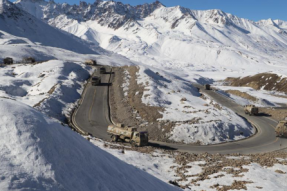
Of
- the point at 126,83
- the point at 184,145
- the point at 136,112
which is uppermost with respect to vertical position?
the point at 126,83

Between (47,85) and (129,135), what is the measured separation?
2832 cm

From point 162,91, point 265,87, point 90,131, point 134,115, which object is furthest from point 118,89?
point 265,87

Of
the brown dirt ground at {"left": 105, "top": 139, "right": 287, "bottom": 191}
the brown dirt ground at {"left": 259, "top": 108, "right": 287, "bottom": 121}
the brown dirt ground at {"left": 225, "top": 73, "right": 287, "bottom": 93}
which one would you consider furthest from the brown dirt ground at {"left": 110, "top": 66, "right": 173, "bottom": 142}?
the brown dirt ground at {"left": 225, "top": 73, "right": 287, "bottom": 93}

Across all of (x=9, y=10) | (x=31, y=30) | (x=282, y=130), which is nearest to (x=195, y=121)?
(x=282, y=130)

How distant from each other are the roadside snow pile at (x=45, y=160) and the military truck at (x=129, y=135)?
49.0ft

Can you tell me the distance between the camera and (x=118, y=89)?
54812 millimetres

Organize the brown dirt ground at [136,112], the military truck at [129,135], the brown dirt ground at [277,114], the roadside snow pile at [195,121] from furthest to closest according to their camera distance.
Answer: the brown dirt ground at [277,114]
the brown dirt ground at [136,112]
the roadside snow pile at [195,121]
the military truck at [129,135]

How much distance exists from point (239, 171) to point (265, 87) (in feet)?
286

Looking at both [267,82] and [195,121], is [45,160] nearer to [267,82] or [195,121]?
[195,121]

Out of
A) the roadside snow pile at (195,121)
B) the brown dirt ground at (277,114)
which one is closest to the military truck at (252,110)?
the brown dirt ground at (277,114)

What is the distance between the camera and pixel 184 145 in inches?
1245

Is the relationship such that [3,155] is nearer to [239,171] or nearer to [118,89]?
[239,171]

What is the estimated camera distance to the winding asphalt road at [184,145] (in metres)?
30.5

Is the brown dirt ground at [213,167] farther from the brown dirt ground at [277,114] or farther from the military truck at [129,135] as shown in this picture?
the brown dirt ground at [277,114]
